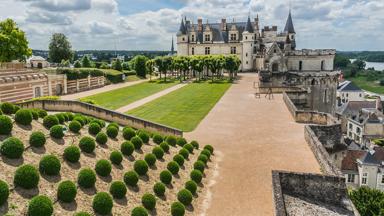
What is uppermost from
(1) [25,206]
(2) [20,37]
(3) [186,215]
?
(2) [20,37]

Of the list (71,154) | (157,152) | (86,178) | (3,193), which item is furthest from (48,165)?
(157,152)

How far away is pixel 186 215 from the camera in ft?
41.3

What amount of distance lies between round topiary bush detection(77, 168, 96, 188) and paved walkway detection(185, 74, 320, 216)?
4.56 m

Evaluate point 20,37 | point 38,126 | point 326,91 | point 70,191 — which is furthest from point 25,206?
point 326,91

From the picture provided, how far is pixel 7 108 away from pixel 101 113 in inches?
383

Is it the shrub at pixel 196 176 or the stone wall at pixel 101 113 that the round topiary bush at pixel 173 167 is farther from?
the stone wall at pixel 101 113

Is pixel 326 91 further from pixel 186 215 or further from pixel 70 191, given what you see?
pixel 70 191

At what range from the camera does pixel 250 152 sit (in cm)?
1966

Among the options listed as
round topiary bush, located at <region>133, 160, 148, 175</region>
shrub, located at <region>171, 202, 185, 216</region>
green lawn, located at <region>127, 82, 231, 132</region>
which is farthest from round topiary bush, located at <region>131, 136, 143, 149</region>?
green lawn, located at <region>127, 82, 231, 132</region>

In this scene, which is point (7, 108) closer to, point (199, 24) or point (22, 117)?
point (22, 117)

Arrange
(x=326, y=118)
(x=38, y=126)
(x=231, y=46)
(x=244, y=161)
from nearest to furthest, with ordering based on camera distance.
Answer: (x=38, y=126), (x=244, y=161), (x=326, y=118), (x=231, y=46)

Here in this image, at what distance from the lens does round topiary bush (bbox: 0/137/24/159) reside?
11.1m

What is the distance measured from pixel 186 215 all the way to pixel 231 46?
207 feet

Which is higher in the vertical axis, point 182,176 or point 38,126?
point 38,126
